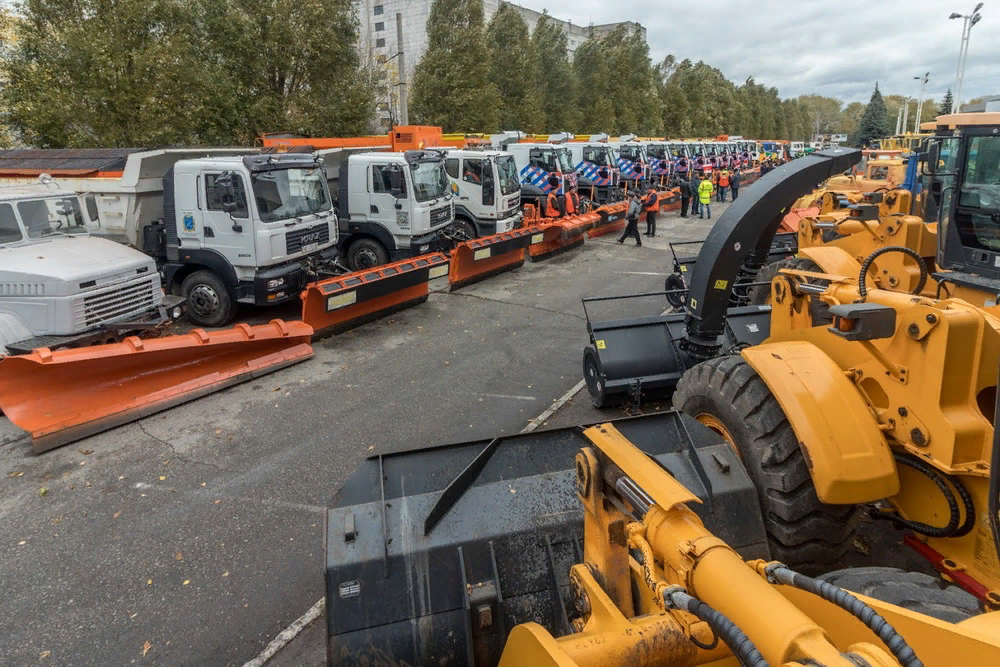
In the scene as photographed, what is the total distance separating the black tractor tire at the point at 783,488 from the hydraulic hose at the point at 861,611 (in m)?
1.65

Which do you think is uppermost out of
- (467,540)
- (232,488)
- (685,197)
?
(685,197)

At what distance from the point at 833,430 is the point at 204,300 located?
9921mm

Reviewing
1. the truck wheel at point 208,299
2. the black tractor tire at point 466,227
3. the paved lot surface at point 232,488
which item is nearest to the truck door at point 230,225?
the truck wheel at point 208,299

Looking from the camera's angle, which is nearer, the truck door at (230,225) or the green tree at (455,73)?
the truck door at (230,225)

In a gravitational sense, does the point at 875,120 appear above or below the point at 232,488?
above

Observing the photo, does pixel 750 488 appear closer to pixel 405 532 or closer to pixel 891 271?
pixel 405 532

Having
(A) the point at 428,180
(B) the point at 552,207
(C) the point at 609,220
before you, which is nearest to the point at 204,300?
(A) the point at 428,180

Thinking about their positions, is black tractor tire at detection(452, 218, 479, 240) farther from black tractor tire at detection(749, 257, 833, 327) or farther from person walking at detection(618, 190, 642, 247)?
black tractor tire at detection(749, 257, 833, 327)

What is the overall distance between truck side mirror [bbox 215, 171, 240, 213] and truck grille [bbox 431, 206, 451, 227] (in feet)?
14.6

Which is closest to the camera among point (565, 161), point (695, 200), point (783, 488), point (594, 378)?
point (783, 488)

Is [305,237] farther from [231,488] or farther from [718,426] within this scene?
[718,426]

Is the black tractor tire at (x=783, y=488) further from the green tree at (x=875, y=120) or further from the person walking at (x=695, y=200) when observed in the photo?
the green tree at (x=875, y=120)

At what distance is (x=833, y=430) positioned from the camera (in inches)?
121

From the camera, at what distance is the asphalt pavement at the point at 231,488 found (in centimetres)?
395
